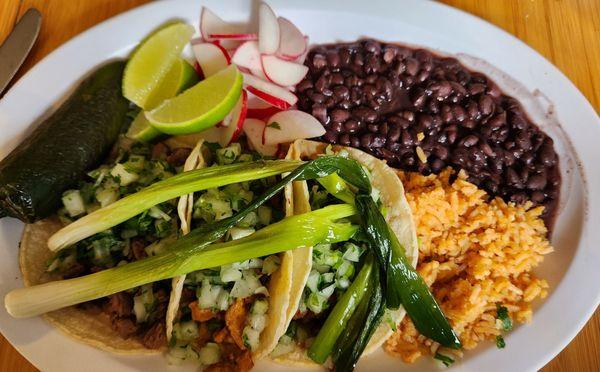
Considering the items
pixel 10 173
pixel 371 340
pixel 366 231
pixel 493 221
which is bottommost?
pixel 371 340

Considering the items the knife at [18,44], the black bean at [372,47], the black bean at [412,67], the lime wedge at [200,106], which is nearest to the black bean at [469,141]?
the black bean at [412,67]

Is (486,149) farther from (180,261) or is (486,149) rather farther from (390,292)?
(180,261)

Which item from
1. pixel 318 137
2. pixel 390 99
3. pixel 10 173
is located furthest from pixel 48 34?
pixel 390 99

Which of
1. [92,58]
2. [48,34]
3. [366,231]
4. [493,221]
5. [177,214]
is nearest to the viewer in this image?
[366,231]

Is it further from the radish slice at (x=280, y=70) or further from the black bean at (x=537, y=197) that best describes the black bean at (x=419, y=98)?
the black bean at (x=537, y=197)

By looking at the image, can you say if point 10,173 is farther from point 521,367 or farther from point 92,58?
point 521,367
